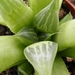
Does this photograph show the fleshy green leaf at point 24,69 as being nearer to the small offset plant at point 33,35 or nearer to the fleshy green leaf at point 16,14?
the small offset plant at point 33,35

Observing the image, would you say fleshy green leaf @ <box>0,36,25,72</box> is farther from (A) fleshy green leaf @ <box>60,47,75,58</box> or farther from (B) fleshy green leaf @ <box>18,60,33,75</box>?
(A) fleshy green leaf @ <box>60,47,75,58</box>

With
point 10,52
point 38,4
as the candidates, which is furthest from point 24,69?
point 38,4

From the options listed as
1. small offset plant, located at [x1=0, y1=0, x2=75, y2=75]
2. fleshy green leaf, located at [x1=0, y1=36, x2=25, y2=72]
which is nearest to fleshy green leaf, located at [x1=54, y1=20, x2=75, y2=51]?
small offset plant, located at [x1=0, y1=0, x2=75, y2=75]

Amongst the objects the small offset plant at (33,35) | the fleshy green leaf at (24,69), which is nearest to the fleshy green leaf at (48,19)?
the small offset plant at (33,35)

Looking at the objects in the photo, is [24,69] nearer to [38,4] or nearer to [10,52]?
[10,52]

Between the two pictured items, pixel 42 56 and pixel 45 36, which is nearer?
pixel 42 56

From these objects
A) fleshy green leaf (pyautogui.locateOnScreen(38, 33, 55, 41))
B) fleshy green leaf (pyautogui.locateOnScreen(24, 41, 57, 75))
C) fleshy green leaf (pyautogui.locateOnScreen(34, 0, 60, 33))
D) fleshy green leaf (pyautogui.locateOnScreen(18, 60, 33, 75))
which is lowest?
fleshy green leaf (pyautogui.locateOnScreen(18, 60, 33, 75))

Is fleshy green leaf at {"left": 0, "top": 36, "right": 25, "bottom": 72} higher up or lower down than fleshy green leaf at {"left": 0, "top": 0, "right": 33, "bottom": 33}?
lower down
